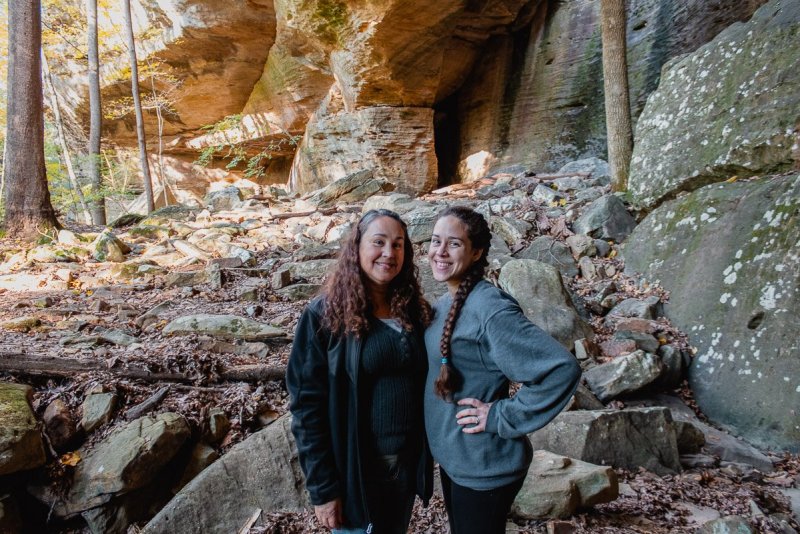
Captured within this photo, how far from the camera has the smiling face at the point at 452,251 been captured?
1.70 meters

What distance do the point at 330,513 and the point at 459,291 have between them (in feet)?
3.26

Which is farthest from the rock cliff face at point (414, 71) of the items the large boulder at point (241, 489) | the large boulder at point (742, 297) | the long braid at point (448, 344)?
the long braid at point (448, 344)

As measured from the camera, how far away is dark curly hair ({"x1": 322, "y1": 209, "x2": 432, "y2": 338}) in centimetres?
171

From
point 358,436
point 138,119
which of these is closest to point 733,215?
point 358,436

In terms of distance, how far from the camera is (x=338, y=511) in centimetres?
171

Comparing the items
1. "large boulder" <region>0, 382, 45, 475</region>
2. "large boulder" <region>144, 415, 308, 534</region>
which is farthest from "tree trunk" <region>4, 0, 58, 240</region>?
"large boulder" <region>144, 415, 308, 534</region>

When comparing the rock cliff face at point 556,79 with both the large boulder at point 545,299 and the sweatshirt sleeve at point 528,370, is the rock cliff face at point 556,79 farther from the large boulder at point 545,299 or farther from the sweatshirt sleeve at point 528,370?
the sweatshirt sleeve at point 528,370

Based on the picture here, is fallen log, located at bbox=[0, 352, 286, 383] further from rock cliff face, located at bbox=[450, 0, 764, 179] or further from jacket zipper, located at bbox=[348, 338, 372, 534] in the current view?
rock cliff face, located at bbox=[450, 0, 764, 179]

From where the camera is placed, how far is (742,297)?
4.39 m

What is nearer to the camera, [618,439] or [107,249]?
[618,439]

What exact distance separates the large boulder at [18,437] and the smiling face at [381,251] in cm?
233

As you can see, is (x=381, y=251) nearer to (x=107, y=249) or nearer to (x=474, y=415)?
(x=474, y=415)

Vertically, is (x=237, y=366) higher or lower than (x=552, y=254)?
lower

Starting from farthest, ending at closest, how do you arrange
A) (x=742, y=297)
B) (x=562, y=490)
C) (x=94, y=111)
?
(x=94, y=111), (x=742, y=297), (x=562, y=490)
